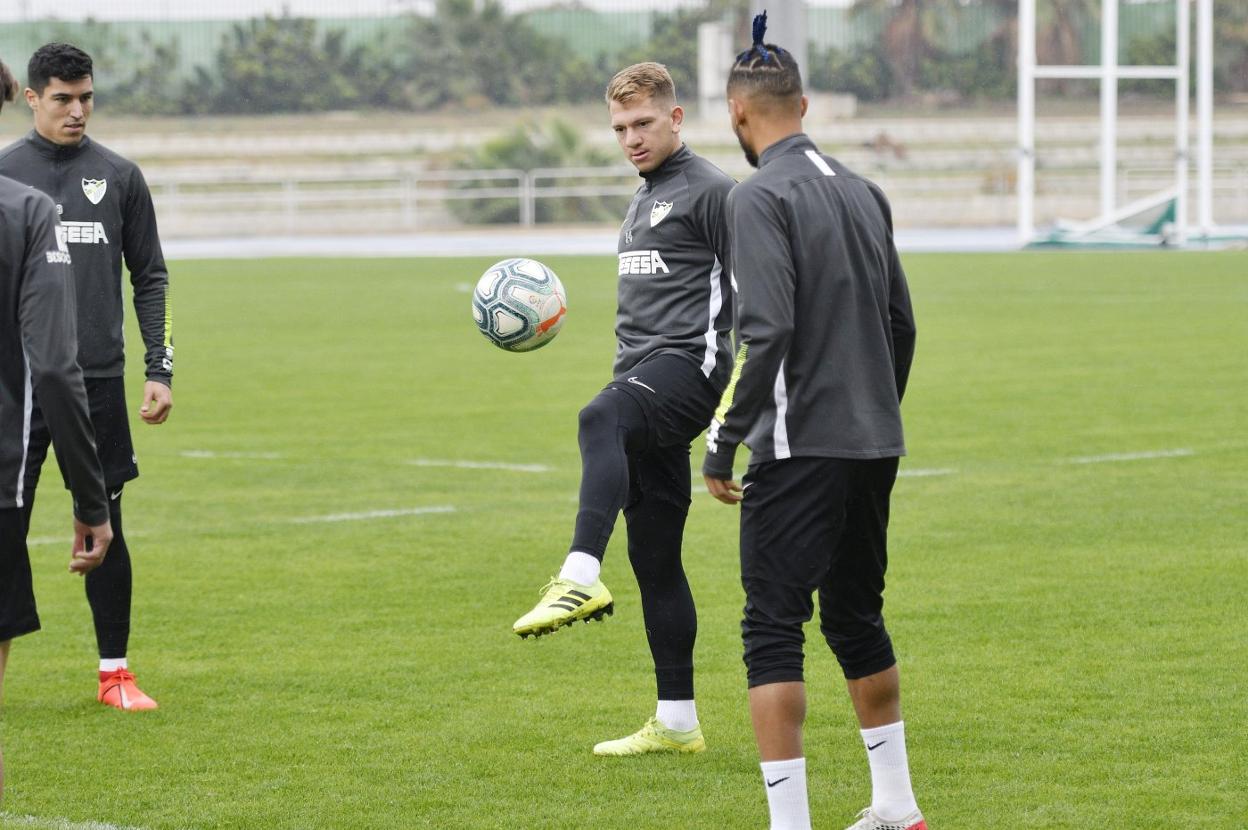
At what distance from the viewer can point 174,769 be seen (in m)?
5.71

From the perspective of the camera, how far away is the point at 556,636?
7590 mm

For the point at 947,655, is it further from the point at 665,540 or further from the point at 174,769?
the point at 174,769

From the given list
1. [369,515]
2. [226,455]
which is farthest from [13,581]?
[226,455]

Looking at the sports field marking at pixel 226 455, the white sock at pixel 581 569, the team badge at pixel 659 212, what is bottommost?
the sports field marking at pixel 226 455

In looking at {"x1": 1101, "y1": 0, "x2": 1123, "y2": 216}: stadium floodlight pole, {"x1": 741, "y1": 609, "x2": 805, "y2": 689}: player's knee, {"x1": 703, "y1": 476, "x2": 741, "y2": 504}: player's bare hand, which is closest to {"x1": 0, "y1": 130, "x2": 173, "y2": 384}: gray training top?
{"x1": 703, "y1": 476, "x2": 741, "y2": 504}: player's bare hand

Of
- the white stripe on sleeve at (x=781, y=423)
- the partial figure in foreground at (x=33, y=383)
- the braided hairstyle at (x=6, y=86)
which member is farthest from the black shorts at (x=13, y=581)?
the white stripe on sleeve at (x=781, y=423)

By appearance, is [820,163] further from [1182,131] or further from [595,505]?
[1182,131]

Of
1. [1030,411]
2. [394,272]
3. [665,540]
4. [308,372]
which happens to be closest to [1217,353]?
[1030,411]

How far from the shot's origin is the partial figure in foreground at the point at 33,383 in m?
4.16

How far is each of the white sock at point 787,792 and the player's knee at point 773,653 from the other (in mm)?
205

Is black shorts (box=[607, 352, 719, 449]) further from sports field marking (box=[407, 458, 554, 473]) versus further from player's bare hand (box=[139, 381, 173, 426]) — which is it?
sports field marking (box=[407, 458, 554, 473])

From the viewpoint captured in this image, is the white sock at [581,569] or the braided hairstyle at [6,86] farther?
the white sock at [581,569]

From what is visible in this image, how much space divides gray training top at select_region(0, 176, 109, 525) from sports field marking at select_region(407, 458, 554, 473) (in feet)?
24.5

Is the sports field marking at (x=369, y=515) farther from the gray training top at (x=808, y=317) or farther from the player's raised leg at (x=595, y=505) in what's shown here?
the gray training top at (x=808, y=317)
